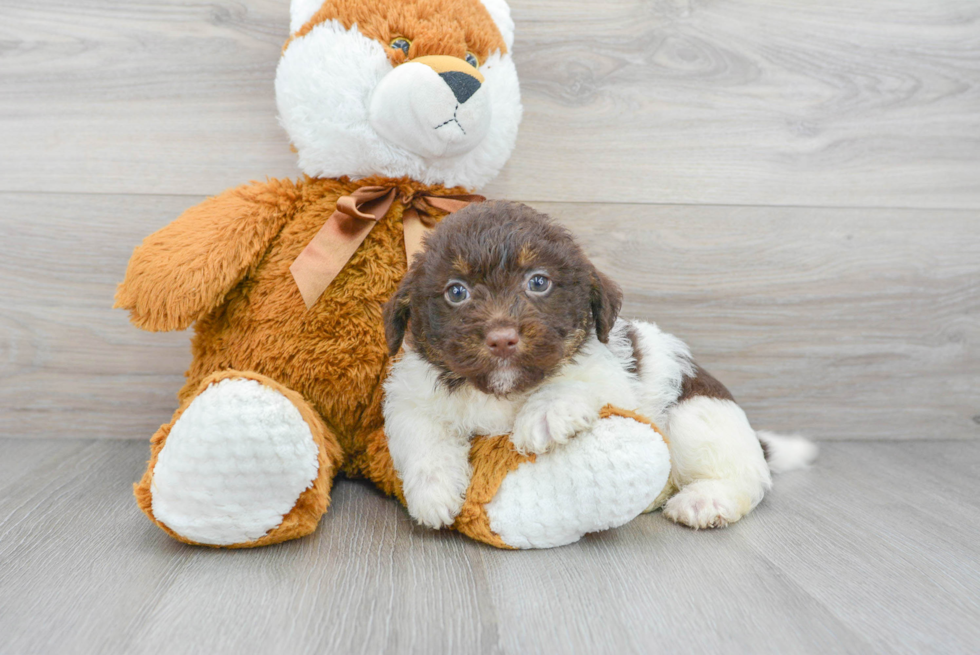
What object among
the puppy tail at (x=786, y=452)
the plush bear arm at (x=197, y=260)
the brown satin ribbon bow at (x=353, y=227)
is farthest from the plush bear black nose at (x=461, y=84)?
the puppy tail at (x=786, y=452)

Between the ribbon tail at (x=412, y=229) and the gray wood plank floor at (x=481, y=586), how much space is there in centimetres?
60

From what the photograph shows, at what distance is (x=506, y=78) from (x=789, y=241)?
1.08m

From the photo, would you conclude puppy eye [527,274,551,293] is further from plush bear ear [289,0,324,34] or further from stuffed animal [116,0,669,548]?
plush bear ear [289,0,324,34]

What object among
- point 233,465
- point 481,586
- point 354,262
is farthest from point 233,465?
point 354,262

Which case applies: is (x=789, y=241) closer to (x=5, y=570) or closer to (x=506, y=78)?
(x=506, y=78)

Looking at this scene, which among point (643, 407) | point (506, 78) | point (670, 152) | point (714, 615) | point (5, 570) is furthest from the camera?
point (670, 152)

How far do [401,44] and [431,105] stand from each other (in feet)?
0.66

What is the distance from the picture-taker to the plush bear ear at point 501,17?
1.70m

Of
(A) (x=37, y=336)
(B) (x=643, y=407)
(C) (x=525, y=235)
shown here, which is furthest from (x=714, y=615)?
(A) (x=37, y=336)

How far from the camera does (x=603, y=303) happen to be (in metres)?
1.35

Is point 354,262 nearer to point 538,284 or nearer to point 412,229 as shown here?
point 412,229

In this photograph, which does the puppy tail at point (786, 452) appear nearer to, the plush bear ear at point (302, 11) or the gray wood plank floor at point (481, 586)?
the gray wood plank floor at point (481, 586)

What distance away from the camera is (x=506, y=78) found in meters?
1.66

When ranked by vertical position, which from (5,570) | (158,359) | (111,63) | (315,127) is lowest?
(158,359)
